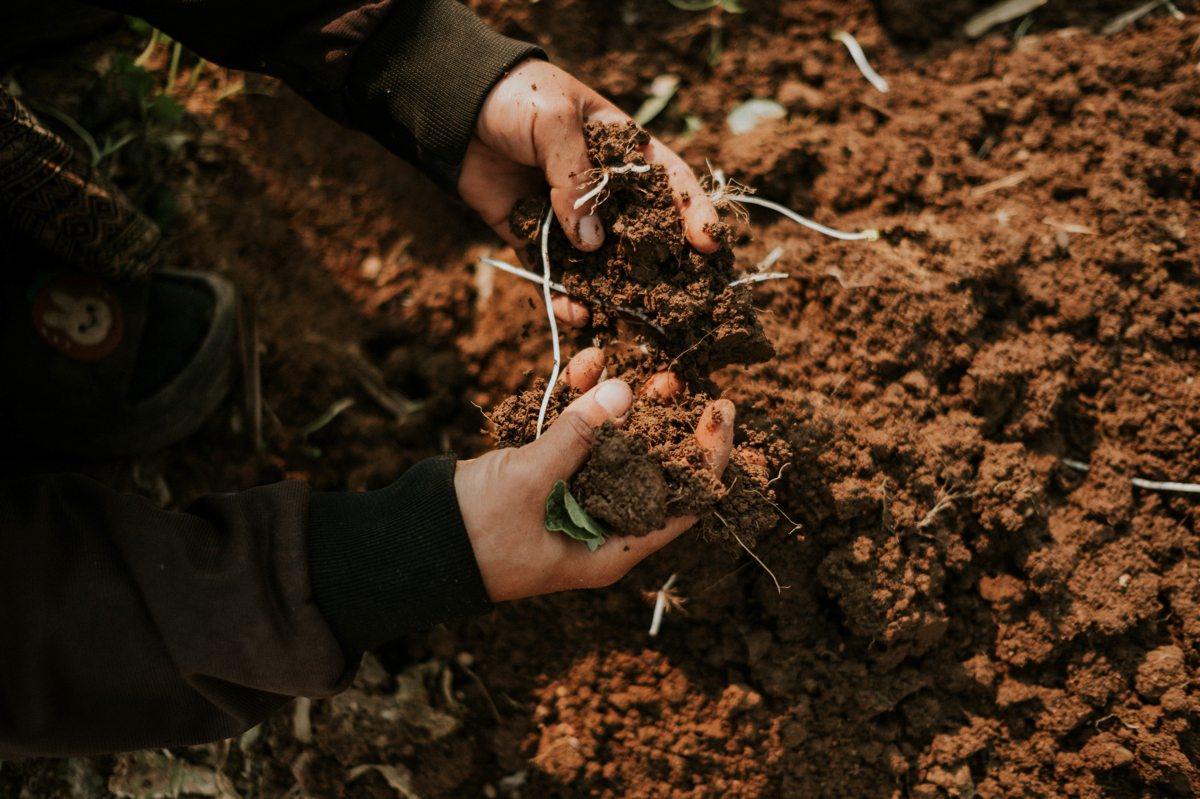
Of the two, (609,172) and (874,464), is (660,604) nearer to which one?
(874,464)

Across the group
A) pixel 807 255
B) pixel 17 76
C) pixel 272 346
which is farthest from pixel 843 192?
pixel 17 76

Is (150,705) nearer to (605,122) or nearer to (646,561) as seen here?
(646,561)

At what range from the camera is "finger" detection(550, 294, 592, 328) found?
214 cm

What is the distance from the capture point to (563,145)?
2.00 metres

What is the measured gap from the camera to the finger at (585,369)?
203 centimetres

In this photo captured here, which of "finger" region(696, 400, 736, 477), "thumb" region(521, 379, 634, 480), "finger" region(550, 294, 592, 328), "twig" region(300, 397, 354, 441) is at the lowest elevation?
"twig" region(300, 397, 354, 441)

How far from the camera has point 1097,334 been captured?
7.74 feet

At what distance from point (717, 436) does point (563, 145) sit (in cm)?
92

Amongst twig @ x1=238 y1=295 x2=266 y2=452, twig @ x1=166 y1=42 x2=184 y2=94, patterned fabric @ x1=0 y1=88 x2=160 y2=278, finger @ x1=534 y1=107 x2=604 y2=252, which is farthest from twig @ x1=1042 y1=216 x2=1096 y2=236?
twig @ x1=166 y1=42 x2=184 y2=94

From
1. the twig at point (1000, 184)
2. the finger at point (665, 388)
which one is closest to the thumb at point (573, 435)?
the finger at point (665, 388)

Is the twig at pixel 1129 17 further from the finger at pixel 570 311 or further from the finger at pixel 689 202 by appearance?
the finger at pixel 570 311

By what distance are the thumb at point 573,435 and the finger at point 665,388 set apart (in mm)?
141

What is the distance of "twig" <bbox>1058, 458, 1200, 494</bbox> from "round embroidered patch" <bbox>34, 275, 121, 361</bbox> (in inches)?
124

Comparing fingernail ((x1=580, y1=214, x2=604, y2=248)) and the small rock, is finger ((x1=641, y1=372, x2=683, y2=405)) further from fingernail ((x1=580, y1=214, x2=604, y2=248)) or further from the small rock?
the small rock
